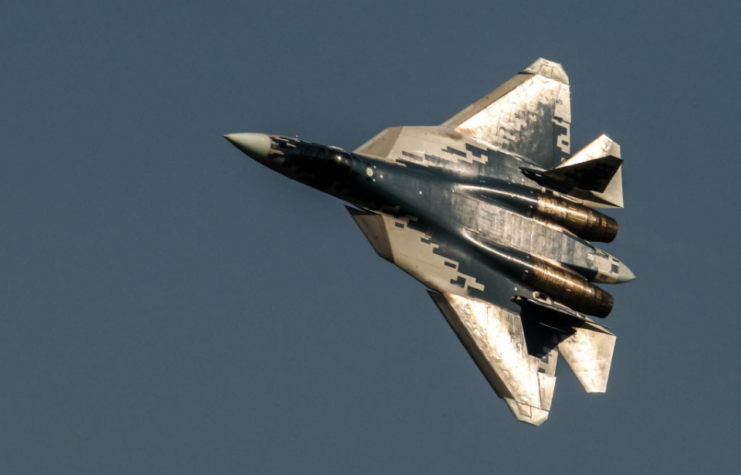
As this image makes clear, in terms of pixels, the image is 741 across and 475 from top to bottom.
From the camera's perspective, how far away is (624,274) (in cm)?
4809

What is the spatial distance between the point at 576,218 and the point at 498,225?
330cm

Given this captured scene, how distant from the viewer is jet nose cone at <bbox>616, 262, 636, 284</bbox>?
1890 inches

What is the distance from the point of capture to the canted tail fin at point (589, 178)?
4719cm

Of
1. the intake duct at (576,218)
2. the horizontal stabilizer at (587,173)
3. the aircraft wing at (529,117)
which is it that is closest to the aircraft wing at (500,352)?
the intake duct at (576,218)

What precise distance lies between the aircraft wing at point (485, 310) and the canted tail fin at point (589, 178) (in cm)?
439

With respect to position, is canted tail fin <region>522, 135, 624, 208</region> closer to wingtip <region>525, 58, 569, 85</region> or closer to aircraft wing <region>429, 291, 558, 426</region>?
wingtip <region>525, 58, 569, 85</region>

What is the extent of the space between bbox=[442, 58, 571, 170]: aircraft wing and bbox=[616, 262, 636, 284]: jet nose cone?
4.84 metres

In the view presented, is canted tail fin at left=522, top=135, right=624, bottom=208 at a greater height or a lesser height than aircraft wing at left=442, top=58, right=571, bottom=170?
lesser

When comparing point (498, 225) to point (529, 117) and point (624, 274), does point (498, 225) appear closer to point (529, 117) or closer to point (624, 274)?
point (529, 117)

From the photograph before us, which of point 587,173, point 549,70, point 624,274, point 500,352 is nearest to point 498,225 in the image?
point 587,173

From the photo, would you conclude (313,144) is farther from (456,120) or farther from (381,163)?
(456,120)

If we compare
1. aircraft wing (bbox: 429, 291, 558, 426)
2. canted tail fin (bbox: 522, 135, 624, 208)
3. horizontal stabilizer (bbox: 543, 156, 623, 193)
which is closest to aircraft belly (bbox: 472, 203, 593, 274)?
canted tail fin (bbox: 522, 135, 624, 208)

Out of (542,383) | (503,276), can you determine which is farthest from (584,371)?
(503,276)

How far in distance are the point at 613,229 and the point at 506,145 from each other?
5260 mm
